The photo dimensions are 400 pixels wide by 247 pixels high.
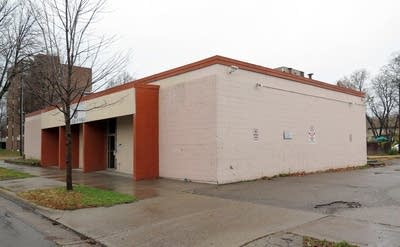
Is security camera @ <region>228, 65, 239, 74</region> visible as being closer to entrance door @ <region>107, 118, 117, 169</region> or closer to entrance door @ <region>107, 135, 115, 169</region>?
entrance door @ <region>107, 118, 117, 169</region>

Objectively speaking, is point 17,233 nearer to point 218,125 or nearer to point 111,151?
point 218,125

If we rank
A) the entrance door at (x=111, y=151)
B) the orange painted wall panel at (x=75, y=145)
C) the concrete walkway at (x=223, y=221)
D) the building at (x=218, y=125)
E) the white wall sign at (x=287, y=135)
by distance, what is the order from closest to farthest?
the concrete walkway at (x=223, y=221) → the building at (x=218, y=125) → the white wall sign at (x=287, y=135) → the entrance door at (x=111, y=151) → the orange painted wall panel at (x=75, y=145)

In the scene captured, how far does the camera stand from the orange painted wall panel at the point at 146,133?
16328 millimetres

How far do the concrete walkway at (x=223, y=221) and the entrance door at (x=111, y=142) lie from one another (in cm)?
985

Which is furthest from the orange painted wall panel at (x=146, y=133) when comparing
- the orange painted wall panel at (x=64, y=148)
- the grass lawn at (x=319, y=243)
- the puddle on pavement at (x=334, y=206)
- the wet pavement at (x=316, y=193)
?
the grass lawn at (x=319, y=243)

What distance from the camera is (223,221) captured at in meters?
8.05

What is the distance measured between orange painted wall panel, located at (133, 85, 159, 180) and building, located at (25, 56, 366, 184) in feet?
0.14

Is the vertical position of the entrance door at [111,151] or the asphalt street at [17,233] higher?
the entrance door at [111,151]

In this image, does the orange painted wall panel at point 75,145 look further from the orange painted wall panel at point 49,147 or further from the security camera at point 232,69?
the security camera at point 232,69

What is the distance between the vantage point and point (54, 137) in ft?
93.7

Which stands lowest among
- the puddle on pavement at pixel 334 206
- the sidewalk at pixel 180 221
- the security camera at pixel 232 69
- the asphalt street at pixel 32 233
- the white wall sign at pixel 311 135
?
the asphalt street at pixel 32 233

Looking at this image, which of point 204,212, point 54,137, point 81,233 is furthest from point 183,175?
point 54,137

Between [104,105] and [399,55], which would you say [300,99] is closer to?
[104,105]

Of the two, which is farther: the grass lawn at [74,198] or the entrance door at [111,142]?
the entrance door at [111,142]
